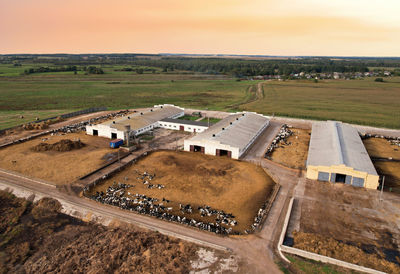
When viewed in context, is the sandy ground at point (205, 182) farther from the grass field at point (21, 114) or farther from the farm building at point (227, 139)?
the grass field at point (21, 114)

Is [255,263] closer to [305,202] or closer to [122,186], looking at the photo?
[305,202]

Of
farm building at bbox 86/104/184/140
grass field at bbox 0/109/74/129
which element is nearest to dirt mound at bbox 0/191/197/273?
farm building at bbox 86/104/184/140

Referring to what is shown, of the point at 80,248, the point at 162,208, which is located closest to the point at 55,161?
the point at 162,208

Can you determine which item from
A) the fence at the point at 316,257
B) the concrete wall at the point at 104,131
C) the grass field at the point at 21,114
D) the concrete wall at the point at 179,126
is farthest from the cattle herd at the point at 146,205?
the grass field at the point at 21,114

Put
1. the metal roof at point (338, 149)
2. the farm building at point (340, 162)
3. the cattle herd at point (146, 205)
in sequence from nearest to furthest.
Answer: the cattle herd at point (146, 205) → the farm building at point (340, 162) → the metal roof at point (338, 149)

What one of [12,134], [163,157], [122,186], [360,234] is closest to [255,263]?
[360,234]

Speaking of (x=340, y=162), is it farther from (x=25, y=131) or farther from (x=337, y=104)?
(x=337, y=104)

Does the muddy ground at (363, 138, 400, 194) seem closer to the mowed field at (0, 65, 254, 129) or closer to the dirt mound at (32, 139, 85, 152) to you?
the mowed field at (0, 65, 254, 129)

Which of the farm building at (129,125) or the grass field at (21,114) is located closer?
the farm building at (129,125)
